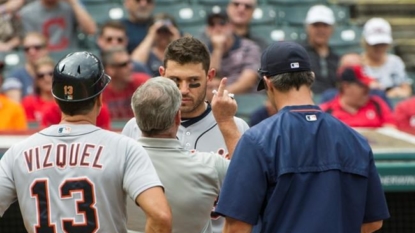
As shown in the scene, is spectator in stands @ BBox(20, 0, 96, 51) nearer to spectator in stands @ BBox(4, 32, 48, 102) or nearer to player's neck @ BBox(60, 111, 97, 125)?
spectator in stands @ BBox(4, 32, 48, 102)

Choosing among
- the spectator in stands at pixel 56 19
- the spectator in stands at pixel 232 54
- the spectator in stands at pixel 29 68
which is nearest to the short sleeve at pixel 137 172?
the spectator in stands at pixel 232 54

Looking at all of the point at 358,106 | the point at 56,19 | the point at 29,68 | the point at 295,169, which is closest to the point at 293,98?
the point at 295,169

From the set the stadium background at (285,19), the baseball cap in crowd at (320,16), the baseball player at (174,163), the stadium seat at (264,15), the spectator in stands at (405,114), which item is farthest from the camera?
the stadium seat at (264,15)

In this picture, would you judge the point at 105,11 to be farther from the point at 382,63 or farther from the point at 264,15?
the point at 382,63

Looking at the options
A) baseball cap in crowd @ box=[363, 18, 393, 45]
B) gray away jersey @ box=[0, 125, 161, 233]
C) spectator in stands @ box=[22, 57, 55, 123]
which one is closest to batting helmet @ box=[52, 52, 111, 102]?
gray away jersey @ box=[0, 125, 161, 233]

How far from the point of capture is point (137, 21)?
10.3 meters

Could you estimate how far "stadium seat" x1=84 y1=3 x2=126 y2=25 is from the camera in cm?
1095

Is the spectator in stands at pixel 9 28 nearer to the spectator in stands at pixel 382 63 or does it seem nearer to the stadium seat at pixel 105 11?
the stadium seat at pixel 105 11

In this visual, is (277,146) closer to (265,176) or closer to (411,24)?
(265,176)

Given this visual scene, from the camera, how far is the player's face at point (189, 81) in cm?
489

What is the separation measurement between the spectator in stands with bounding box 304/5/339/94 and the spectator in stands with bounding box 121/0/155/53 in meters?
1.66

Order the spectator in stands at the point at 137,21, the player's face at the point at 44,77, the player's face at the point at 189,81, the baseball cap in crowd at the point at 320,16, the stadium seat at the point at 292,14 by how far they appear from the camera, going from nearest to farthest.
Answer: the player's face at the point at 189,81, the player's face at the point at 44,77, the baseball cap in crowd at the point at 320,16, the spectator in stands at the point at 137,21, the stadium seat at the point at 292,14

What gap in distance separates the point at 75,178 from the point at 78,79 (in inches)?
15.6

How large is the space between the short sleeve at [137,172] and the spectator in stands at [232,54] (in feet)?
18.6
